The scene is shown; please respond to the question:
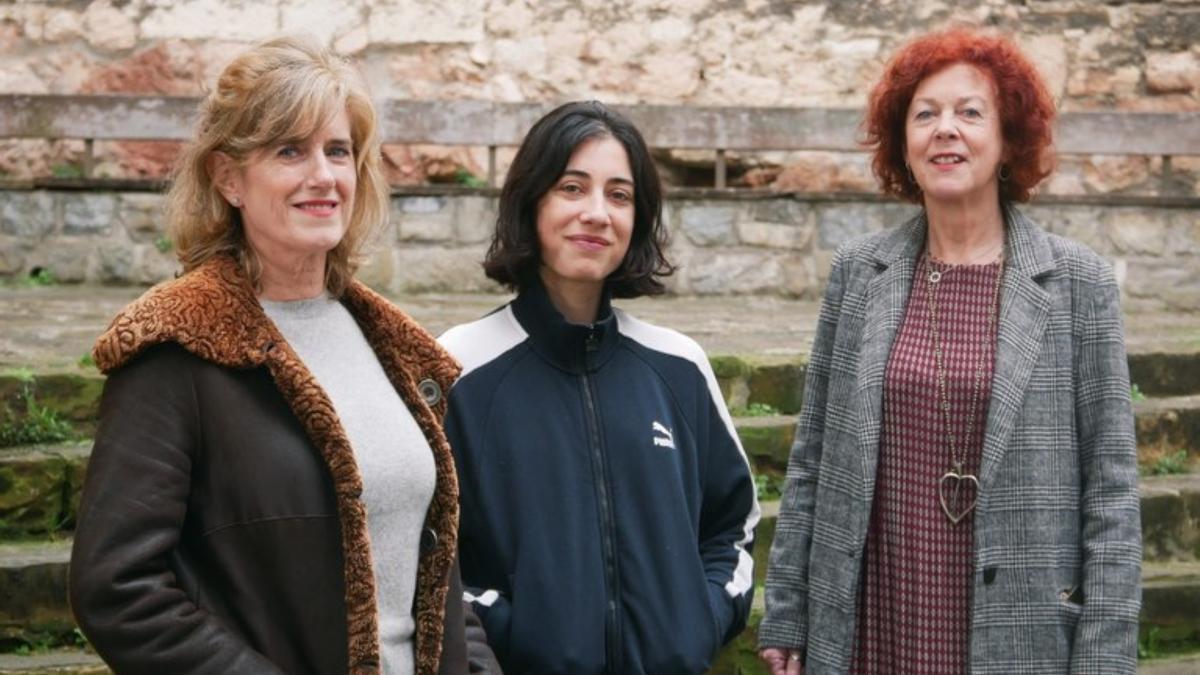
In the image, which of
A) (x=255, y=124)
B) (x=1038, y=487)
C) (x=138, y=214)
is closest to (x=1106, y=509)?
(x=1038, y=487)

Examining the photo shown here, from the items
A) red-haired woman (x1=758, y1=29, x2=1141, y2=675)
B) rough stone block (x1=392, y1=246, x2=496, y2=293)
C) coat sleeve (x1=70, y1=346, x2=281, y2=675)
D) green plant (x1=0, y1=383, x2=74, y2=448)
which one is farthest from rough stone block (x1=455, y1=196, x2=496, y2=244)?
coat sleeve (x1=70, y1=346, x2=281, y2=675)

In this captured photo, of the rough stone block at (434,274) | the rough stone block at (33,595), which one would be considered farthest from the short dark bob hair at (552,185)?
the rough stone block at (434,274)

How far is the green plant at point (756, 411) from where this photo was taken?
557 centimetres

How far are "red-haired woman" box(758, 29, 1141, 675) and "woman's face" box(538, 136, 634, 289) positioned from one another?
0.49 m

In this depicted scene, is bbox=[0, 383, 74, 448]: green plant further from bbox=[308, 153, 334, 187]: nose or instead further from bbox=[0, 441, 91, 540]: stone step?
bbox=[308, 153, 334, 187]: nose

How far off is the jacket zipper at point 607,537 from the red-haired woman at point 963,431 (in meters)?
0.44

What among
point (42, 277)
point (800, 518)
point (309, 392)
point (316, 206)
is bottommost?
point (42, 277)

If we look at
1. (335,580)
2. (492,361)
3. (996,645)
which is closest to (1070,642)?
Answer: (996,645)

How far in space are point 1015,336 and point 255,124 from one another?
4.69 ft

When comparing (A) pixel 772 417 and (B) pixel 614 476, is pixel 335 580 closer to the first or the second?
(B) pixel 614 476

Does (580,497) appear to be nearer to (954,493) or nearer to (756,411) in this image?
(954,493)

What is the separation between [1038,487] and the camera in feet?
10.1

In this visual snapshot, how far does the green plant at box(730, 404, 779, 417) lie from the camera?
557cm

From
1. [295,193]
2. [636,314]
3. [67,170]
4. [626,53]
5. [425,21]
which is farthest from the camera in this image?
[626,53]
